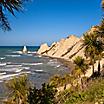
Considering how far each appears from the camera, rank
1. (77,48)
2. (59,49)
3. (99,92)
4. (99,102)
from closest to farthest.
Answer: (99,102), (99,92), (77,48), (59,49)

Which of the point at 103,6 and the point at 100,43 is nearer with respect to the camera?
the point at 103,6

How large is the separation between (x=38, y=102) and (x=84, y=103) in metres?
12.7

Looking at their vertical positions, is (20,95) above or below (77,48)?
below

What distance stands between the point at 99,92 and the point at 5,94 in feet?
126

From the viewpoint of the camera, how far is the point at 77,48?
574ft

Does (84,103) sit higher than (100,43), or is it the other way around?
(100,43)

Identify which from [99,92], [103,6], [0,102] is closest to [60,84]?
[0,102]

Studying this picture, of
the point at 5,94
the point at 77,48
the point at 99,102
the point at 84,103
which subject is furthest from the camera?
the point at 77,48

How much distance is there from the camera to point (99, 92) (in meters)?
18.4

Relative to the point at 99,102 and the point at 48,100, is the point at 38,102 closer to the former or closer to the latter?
the point at 48,100

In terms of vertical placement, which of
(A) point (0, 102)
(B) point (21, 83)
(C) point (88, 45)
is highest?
(C) point (88, 45)

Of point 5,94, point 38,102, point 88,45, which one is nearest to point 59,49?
point 88,45

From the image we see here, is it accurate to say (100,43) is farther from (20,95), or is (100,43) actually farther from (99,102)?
(99,102)

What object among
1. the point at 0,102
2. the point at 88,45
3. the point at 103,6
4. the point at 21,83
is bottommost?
the point at 0,102
